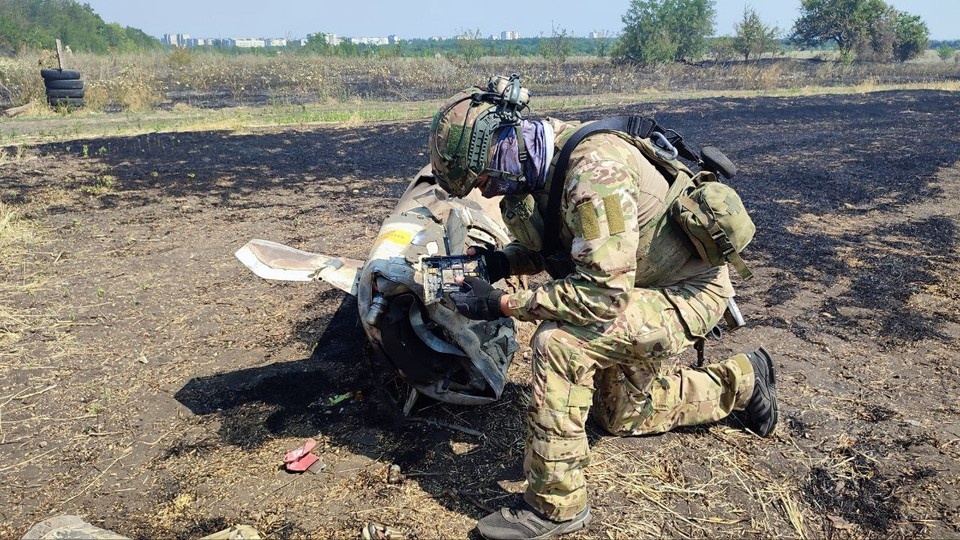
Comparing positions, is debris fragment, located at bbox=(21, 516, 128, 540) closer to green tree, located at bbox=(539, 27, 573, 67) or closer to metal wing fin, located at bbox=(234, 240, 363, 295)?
metal wing fin, located at bbox=(234, 240, 363, 295)

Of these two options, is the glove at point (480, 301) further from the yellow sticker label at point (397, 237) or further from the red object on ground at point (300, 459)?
the red object on ground at point (300, 459)

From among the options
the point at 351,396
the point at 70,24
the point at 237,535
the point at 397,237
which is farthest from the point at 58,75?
the point at 70,24

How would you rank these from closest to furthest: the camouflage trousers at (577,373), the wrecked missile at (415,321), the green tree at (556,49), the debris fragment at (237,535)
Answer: the debris fragment at (237,535) < the camouflage trousers at (577,373) < the wrecked missile at (415,321) < the green tree at (556,49)

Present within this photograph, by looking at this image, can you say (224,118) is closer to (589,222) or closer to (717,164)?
(717,164)

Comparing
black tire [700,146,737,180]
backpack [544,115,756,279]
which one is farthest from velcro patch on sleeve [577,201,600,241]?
black tire [700,146,737,180]

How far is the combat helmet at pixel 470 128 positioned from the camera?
3129mm

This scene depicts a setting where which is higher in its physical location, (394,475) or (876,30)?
(876,30)

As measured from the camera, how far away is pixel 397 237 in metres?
4.35

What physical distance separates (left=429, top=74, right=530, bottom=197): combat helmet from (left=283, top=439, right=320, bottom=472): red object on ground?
1682 mm

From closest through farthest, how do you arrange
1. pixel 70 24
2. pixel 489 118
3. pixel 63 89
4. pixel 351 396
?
pixel 489 118 → pixel 351 396 → pixel 63 89 → pixel 70 24

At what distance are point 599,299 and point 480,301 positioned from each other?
0.59 m

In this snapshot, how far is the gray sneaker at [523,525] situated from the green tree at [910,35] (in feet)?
173

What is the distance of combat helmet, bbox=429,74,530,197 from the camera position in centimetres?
313

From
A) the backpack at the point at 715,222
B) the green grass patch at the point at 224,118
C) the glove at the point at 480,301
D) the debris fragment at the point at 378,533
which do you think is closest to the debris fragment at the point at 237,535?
the debris fragment at the point at 378,533
